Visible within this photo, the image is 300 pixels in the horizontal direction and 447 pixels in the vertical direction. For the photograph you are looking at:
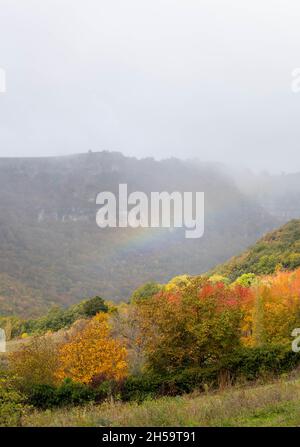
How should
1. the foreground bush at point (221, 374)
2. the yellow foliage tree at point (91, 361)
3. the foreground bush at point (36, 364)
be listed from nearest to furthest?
1. the foreground bush at point (221, 374)
2. the foreground bush at point (36, 364)
3. the yellow foliage tree at point (91, 361)

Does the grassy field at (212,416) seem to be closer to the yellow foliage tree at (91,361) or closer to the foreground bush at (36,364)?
the foreground bush at (36,364)

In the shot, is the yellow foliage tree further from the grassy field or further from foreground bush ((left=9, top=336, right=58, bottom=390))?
the grassy field

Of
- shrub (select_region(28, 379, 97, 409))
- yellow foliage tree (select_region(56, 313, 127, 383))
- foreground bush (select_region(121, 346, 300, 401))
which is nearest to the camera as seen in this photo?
shrub (select_region(28, 379, 97, 409))

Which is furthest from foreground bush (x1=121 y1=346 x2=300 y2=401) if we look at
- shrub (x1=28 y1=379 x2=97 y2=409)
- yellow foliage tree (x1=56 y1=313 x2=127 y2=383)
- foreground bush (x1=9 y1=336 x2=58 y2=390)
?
foreground bush (x1=9 y1=336 x2=58 y2=390)

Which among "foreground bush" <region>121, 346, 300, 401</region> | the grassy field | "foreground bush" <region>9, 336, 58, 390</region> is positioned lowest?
"foreground bush" <region>9, 336, 58, 390</region>

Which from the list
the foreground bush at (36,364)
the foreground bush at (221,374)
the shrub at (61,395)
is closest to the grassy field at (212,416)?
the foreground bush at (221,374)

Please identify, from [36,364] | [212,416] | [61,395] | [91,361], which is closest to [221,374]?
[61,395]

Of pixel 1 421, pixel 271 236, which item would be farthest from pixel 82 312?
pixel 1 421

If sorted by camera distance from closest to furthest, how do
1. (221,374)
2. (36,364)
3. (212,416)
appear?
(212,416), (221,374), (36,364)

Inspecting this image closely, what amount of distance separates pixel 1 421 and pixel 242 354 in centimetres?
1846

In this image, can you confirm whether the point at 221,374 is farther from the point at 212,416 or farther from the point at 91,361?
the point at 212,416

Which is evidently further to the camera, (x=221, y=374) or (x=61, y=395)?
(x=221, y=374)
